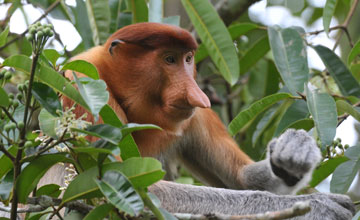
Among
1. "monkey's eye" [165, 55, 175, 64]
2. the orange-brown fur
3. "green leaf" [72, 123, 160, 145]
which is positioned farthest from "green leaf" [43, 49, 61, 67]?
"monkey's eye" [165, 55, 175, 64]

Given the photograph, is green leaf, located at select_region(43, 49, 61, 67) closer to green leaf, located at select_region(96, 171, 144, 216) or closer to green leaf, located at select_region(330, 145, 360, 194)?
green leaf, located at select_region(96, 171, 144, 216)

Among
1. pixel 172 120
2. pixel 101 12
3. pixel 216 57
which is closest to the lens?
pixel 172 120

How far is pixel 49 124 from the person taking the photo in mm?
1764

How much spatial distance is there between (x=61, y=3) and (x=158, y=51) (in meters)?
1.15

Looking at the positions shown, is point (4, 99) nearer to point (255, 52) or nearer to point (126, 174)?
point (126, 174)

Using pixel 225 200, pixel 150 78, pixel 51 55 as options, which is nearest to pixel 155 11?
pixel 150 78

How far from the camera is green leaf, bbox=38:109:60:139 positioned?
68.4 inches

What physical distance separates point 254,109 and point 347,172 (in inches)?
22.3

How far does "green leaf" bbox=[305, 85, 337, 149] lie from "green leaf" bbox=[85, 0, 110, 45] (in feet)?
4.44

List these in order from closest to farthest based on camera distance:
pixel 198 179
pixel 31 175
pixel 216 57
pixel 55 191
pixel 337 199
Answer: pixel 31 175 < pixel 55 191 < pixel 337 199 < pixel 216 57 < pixel 198 179

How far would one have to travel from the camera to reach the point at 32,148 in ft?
6.29

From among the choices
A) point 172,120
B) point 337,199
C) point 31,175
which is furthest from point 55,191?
point 337,199

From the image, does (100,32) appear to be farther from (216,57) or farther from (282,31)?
(282,31)

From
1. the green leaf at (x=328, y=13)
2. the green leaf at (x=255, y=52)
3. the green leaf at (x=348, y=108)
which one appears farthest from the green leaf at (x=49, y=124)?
the green leaf at (x=255, y=52)
